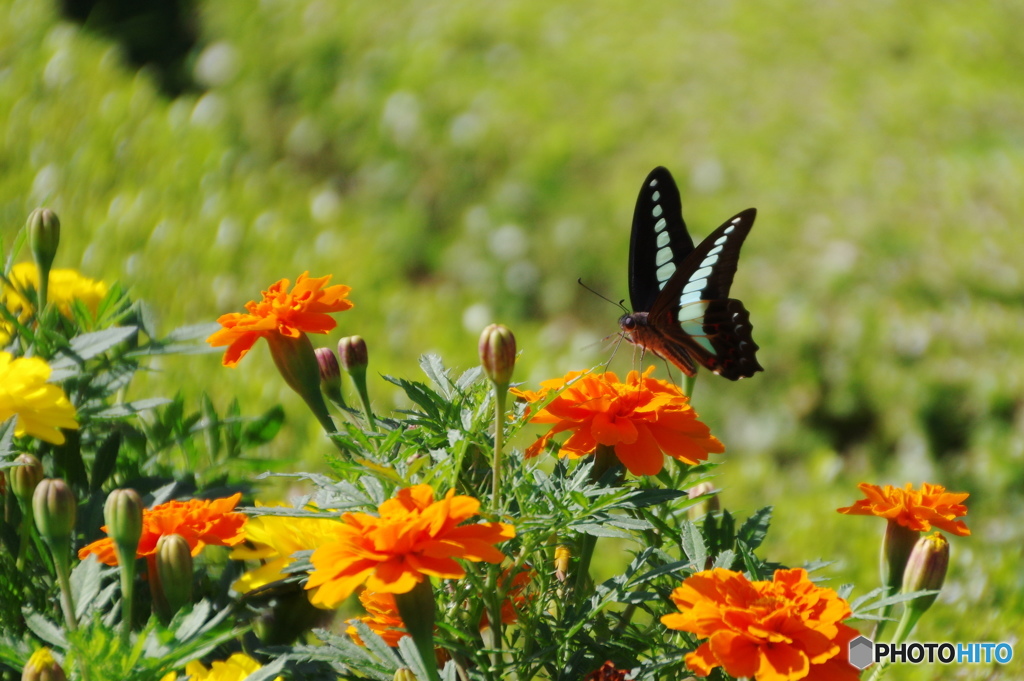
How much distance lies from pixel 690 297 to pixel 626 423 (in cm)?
69

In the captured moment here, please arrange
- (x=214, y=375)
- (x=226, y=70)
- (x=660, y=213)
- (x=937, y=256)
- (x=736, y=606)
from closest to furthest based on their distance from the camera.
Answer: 1. (x=736, y=606)
2. (x=660, y=213)
3. (x=214, y=375)
4. (x=937, y=256)
5. (x=226, y=70)

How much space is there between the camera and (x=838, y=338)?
3.31 meters

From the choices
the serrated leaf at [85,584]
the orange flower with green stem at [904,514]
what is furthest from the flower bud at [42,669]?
the orange flower with green stem at [904,514]

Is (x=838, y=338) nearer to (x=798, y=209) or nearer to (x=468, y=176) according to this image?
(x=798, y=209)

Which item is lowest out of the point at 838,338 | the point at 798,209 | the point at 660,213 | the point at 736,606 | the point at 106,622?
the point at 838,338

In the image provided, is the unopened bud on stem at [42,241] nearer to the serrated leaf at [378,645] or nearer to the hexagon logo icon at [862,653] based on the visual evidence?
the serrated leaf at [378,645]

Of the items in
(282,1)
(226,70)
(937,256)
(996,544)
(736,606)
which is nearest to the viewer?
(736,606)

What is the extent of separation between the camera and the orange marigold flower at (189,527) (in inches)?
39.5

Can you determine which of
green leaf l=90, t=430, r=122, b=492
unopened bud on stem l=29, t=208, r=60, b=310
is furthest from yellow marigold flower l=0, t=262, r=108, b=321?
green leaf l=90, t=430, r=122, b=492

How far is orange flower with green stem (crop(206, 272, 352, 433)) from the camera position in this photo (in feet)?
3.47

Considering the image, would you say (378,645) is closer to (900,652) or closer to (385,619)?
(385,619)

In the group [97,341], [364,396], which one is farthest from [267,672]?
[97,341]

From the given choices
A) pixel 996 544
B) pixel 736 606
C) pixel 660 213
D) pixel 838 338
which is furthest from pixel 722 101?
pixel 736 606

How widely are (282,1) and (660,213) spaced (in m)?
4.18
